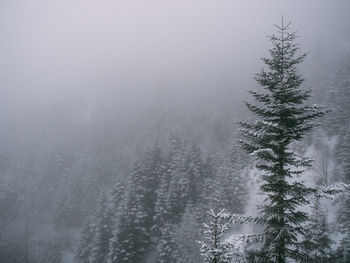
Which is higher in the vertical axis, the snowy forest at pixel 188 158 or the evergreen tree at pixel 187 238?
the snowy forest at pixel 188 158

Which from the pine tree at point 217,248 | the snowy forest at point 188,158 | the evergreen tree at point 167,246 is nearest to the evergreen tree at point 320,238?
the snowy forest at point 188,158

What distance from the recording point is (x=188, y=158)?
2066 inches

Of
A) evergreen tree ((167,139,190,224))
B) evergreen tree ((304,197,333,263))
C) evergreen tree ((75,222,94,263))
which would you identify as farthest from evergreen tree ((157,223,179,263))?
evergreen tree ((304,197,333,263))

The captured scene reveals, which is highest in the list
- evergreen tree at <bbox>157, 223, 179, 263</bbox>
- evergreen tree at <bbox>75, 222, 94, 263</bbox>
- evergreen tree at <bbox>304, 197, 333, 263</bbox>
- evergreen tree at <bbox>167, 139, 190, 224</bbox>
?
evergreen tree at <bbox>167, 139, 190, 224</bbox>

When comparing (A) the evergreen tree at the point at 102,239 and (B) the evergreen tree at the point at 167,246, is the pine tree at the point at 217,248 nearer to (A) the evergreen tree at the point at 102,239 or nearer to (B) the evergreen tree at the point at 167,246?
(B) the evergreen tree at the point at 167,246

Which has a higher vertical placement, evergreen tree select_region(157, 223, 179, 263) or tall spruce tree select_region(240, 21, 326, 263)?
tall spruce tree select_region(240, 21, 326, 263)

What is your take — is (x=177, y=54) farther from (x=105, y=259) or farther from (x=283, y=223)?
(x=283, y=223)

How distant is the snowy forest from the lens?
9664 mm

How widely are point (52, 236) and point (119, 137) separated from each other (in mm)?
36368

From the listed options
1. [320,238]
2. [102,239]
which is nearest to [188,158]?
[102,239]

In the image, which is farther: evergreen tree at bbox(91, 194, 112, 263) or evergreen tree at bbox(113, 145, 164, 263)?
evergreen tree at bbox(91, 194, 112, 263)

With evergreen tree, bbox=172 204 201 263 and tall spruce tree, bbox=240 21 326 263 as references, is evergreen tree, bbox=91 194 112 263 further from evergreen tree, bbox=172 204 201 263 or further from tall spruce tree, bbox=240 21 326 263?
tall spruce tree, bbox=240 21 326 263

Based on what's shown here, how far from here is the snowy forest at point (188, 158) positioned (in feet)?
31.7

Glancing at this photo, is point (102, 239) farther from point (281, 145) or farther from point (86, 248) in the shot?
point (281, 145)
